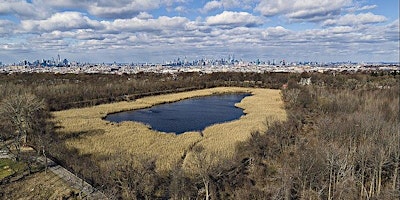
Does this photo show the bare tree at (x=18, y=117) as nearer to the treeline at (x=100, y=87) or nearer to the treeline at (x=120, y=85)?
the treeline at (x=120, y=85)

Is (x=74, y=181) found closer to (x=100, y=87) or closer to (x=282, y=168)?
(x=282, y=168)

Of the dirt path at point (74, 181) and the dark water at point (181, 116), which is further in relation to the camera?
the dark water at point (181, 116)

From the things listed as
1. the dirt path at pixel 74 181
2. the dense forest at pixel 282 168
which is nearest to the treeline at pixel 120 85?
the dense forest at pixel 282 168

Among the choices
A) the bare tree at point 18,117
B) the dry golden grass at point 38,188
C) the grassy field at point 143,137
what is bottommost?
the dry golden grass at point 38,188

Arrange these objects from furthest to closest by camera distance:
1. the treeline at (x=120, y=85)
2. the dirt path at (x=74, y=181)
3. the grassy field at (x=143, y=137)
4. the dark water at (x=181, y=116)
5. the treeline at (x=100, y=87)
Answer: the treeline at (x=120, y=85) < the treeline at (x=100, y=87) < the dark water at (x=181, y=116) < the grassy field at (x=143, y=137) < the dirt path at (x=74, y=181)

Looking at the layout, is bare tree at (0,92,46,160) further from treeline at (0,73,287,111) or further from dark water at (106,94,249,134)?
treeline at (0,73,287,111)

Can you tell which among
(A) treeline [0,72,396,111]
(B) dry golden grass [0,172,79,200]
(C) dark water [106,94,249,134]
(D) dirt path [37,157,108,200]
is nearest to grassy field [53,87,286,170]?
(C) dark water [106,94,249,134]

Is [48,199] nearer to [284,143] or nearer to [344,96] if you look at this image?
[284,143]
